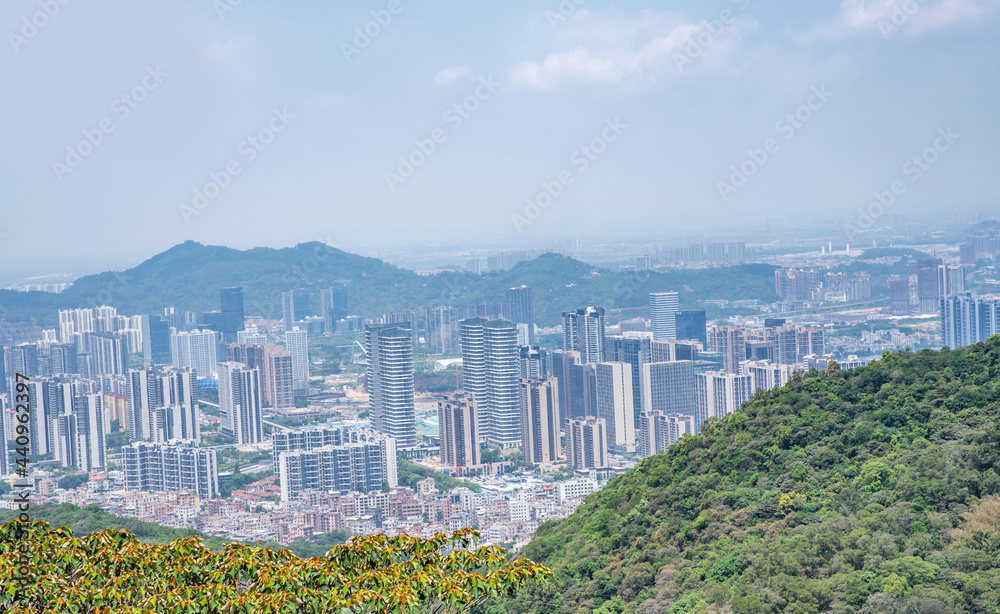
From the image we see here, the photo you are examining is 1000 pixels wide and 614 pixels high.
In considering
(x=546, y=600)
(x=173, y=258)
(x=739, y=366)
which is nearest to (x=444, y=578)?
(x=546, y=600)

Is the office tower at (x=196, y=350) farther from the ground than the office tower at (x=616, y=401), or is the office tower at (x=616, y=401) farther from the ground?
the office tower at (x=196, y=350)

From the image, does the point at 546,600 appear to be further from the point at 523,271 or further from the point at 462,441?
the point at 523,271

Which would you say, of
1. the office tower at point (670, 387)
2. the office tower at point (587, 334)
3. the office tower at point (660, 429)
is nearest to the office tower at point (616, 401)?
the office tower at point (670, 387)

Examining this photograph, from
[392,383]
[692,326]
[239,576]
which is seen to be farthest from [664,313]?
[239,576]

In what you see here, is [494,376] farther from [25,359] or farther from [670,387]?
[25,359]

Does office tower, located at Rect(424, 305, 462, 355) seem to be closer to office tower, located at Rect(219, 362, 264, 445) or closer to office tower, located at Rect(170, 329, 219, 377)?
office tower, located at Rect(170, 329, 219, 377)

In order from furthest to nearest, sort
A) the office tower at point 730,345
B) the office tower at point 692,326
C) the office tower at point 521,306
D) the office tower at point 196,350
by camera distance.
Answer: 1. the office tower at point 521,306
2. the office tower at point 196,350
3. the office tower at point 692,326
4. the office tower at point 730,345

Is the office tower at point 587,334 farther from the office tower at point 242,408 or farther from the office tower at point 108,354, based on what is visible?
the office tower at point 108,354
